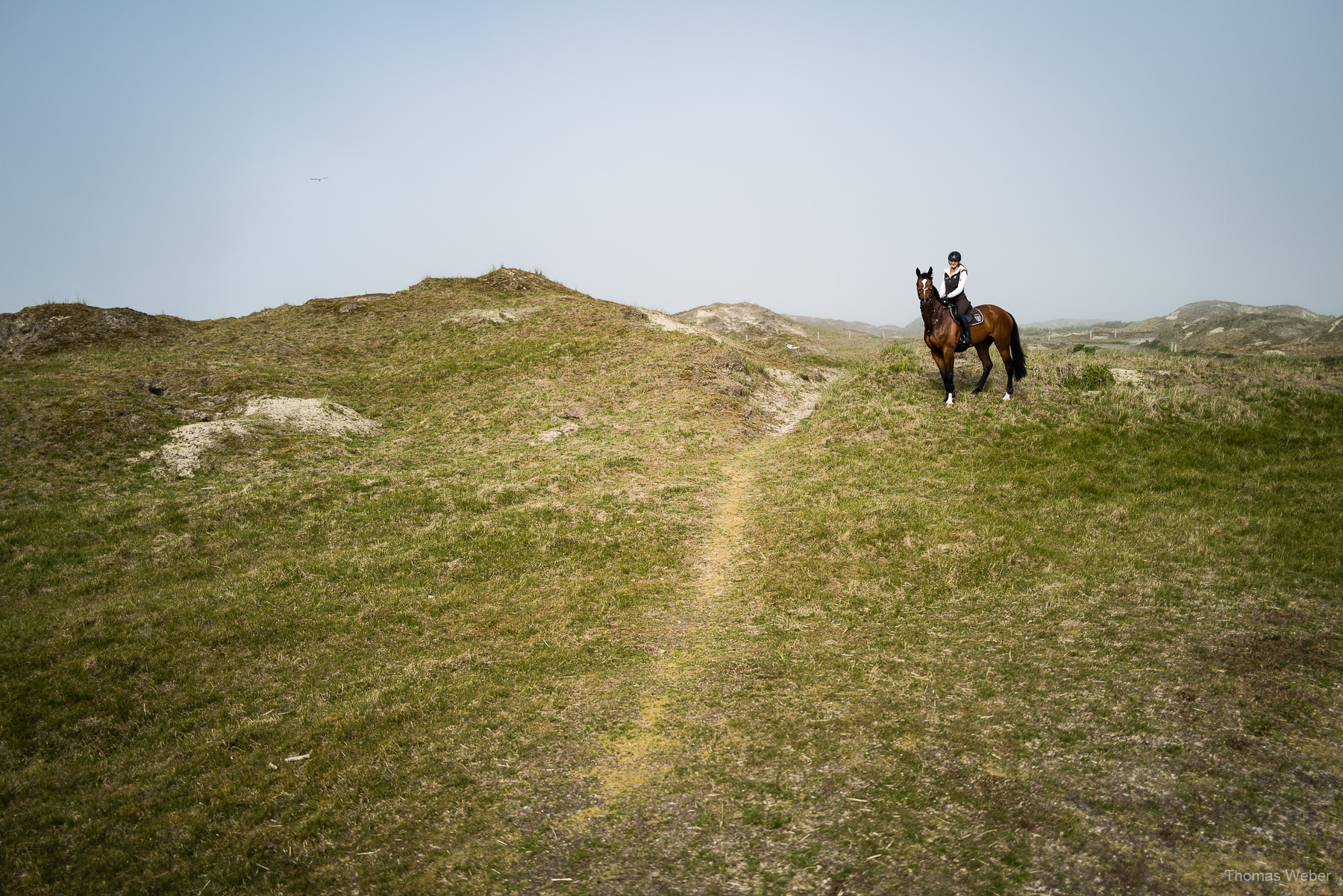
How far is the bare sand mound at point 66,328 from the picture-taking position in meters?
32.0

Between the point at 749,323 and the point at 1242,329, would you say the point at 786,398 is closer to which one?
the point at 749,323

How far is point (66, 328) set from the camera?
33531 millimetres

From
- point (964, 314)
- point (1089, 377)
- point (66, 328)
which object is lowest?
point (1089, 377)

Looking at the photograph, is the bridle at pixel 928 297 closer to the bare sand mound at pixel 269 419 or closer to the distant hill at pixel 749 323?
the bare sand mound at pixel 269 419

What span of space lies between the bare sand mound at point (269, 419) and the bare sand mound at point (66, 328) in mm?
16187

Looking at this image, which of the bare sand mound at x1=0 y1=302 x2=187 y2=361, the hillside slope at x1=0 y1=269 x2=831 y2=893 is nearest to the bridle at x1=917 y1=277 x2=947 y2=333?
the hillside slope at x1=0 y1=269 x2=831 y2=893

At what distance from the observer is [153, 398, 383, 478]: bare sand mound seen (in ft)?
68.9

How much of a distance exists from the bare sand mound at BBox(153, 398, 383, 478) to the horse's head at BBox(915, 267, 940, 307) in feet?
73.5

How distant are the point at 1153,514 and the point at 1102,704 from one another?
8.32 meters

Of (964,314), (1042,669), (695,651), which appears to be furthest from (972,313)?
(695,651)

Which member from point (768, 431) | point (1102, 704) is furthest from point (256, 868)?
point (768, 431)

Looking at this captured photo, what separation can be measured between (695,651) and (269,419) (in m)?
21.8

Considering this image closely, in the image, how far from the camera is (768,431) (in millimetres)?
26375

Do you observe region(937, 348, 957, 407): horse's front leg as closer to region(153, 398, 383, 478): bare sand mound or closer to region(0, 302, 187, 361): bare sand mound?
region(153, 398, 383, 478): bare sand mound
